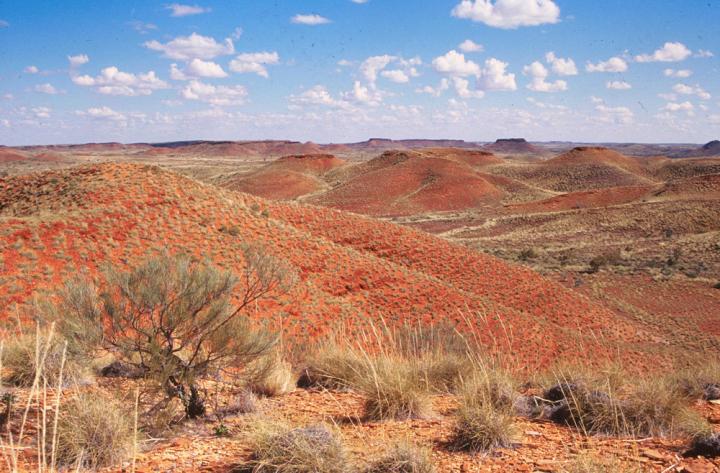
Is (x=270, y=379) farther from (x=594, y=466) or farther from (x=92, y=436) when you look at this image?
(x=594, y=466)

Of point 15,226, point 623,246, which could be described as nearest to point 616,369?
point 15,226

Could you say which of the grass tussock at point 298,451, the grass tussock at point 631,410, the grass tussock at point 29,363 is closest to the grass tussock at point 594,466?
the grass tussock at point 631,410

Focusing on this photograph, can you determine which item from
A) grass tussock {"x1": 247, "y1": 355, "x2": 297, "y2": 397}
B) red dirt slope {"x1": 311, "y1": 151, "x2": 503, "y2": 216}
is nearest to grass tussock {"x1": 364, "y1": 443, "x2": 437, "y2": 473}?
grass tussock {"x1": 247, "y1": 355, "x2": 297, "y2": 397}

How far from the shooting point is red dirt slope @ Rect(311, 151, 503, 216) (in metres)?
71.9

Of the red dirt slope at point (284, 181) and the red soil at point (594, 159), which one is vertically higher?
the red soil at point (594, 159)

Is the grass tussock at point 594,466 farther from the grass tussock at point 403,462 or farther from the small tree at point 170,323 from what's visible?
the small tree at point 170,323

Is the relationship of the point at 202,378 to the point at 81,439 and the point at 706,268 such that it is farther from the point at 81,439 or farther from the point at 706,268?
the point at 706,268

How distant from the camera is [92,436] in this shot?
166 inches

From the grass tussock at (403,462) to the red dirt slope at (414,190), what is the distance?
207 ft

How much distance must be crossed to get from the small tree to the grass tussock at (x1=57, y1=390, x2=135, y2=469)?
3.06 feet

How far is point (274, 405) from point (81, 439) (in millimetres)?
2305

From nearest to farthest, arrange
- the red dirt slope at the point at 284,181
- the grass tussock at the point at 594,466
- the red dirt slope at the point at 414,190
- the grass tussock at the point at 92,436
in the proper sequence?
the grass tussock at the point at 594,466
the grass tussock at the point at 92,436
the red dirt slope at the point at 414,190
the red dirt slope at the point at 284,181

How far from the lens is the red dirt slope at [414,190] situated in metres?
71.9

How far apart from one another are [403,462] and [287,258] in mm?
14147
